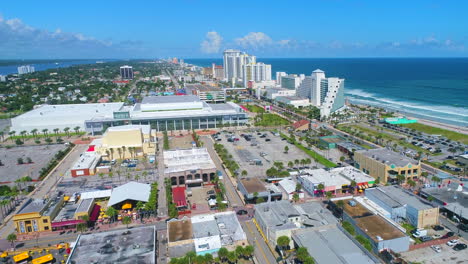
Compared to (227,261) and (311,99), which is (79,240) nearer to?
(227,261)

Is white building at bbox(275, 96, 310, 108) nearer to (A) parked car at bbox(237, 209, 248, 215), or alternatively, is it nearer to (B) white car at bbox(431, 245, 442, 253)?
(A) parked car at bbox(237, 209, 248, 215)

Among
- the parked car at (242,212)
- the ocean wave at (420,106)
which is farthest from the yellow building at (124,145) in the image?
the ocean wave at (420,106)

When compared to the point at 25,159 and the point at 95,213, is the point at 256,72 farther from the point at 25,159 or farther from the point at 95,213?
the point at 95,213

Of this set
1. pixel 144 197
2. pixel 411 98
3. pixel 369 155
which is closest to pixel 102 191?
pixel 144 197

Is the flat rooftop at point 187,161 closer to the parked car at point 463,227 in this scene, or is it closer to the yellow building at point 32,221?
the yellow building at point 32,221

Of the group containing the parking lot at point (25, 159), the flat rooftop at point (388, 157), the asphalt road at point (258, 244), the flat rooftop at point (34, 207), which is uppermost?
the flat rooftop at point (388, 157)
